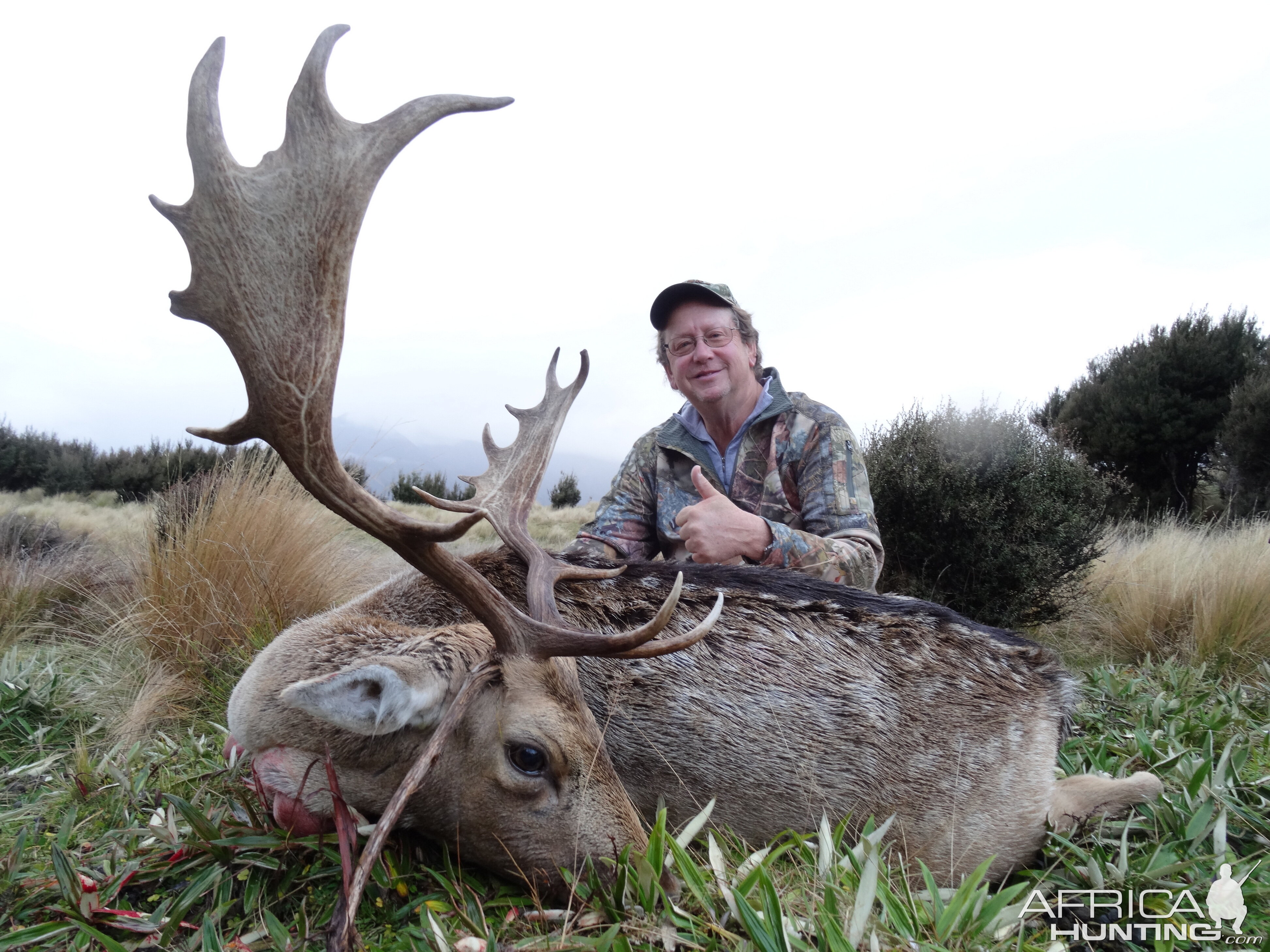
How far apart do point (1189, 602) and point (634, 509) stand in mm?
5353

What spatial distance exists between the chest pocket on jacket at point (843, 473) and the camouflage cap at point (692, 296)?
997 millimetres

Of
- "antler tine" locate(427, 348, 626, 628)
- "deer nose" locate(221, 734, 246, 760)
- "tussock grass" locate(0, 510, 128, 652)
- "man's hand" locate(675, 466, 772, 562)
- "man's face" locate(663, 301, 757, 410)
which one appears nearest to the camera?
"antler tine" locate(427, 348, 626, 628)

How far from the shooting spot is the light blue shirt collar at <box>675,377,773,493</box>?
445cm

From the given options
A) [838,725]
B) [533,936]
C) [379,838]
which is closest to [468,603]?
[379,838]

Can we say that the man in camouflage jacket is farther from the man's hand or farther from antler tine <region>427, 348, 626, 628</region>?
antler tine <region>427, 348, 626, 628</region>

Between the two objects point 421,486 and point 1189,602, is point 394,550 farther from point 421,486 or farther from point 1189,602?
Answer: point 421,486

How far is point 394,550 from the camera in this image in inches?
84.0

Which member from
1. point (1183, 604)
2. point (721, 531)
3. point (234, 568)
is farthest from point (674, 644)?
point (1183, 604)

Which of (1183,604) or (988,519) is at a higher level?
(988,519)

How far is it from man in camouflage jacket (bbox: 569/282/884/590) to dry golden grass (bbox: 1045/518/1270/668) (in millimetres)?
3690

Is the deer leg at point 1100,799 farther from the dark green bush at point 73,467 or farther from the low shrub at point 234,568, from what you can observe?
the dark green bush at point 73,467

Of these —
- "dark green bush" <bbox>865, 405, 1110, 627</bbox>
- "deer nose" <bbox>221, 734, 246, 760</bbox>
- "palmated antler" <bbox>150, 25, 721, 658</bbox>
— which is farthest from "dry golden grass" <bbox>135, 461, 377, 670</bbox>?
"dark green bush" <bbox>865, 405, 1110, 627</bbox>

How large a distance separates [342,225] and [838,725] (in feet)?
7.25

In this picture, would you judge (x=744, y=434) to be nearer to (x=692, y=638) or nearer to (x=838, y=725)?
(x=838, y=725)
